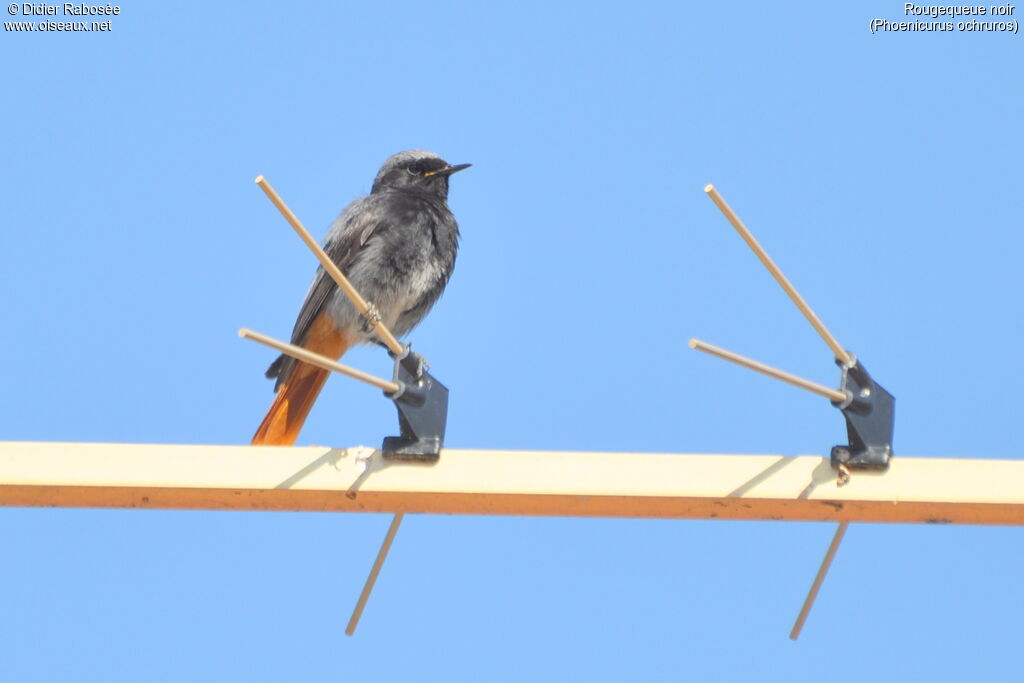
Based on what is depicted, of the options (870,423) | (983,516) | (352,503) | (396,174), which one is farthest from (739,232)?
(396,174)

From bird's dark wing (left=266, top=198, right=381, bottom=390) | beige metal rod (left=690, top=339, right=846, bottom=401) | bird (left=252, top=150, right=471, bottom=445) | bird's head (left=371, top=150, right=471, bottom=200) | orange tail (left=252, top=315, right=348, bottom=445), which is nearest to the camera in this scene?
beige metal rod (left=690, top=339, right=846, bottom=401)

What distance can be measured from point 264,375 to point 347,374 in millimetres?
3451

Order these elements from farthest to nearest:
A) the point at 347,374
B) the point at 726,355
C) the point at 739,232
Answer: the point at 347,374 < the point at 739,232 < the point at 726,355

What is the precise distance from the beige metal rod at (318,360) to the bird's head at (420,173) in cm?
398

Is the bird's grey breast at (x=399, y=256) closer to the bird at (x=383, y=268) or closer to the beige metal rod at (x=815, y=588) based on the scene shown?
the bird at (x=383, y=268)

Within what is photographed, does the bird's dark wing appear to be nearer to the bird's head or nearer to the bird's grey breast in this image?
the bird's grey breast

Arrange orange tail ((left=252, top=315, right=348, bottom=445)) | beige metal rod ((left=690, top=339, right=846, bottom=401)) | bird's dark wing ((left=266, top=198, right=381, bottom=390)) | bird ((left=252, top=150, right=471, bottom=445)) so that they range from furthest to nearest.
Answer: bird's dark wing ((left=266, top=198, right=381, bottom=390))
bird ((left=252, top=150, right=471, bottom=445))
orange tail ((left=252, top=315, right=348, bottom=445))
beige metal rod ((left=690, top=339, right=846, bottom=401))

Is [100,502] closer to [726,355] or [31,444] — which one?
[31,444]

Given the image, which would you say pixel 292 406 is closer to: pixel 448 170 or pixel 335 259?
pixel 335 259

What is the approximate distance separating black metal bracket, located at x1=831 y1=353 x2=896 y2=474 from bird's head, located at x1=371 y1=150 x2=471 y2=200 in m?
4.22

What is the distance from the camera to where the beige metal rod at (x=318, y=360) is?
7.88 feet

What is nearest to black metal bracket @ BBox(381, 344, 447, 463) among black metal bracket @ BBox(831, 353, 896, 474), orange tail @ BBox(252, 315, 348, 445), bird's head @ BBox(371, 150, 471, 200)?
black metal bracket @ BBox(831, 353, 896, 474)

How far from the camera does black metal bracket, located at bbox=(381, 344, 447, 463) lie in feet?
9.52

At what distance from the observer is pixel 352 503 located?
289cm
